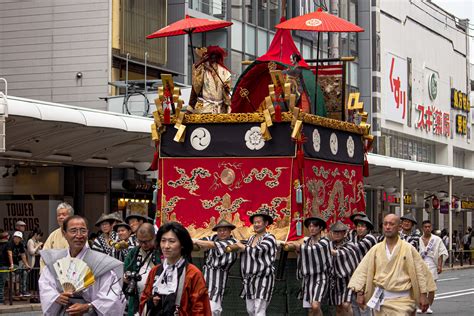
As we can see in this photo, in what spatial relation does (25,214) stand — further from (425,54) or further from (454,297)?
(425,54)

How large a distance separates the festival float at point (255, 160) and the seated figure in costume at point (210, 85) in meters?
0.43

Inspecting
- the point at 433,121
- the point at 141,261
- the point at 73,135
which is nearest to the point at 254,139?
the point at 141,261

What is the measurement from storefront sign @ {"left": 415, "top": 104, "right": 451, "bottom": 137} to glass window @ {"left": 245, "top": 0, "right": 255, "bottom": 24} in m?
17.4

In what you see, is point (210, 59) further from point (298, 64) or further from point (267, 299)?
point (267, 299)

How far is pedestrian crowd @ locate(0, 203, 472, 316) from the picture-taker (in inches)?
333

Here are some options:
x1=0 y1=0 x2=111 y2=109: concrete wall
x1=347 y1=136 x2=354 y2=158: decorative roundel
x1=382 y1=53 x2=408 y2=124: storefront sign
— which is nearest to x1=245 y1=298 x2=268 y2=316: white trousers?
x1=347 y1=136 x2=354 y2=158: decorative roundel

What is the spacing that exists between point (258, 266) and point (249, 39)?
96.4 feet

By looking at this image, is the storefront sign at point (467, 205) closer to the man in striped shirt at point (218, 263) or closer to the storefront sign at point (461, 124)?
the storefront sign at point (461, 124)

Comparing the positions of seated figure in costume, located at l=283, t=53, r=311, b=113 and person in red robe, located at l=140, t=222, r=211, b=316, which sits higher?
seated figure in costume, located at l=283, t=53, r=311, b=113

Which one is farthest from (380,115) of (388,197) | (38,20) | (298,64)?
(298,64)

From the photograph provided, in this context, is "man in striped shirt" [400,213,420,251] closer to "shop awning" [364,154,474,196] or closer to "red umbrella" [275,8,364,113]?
"red umbrella" [275,8,364,113]

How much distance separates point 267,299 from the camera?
15.1 meters

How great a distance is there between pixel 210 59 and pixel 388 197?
33.5m

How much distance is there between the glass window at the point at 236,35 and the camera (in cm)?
4225
